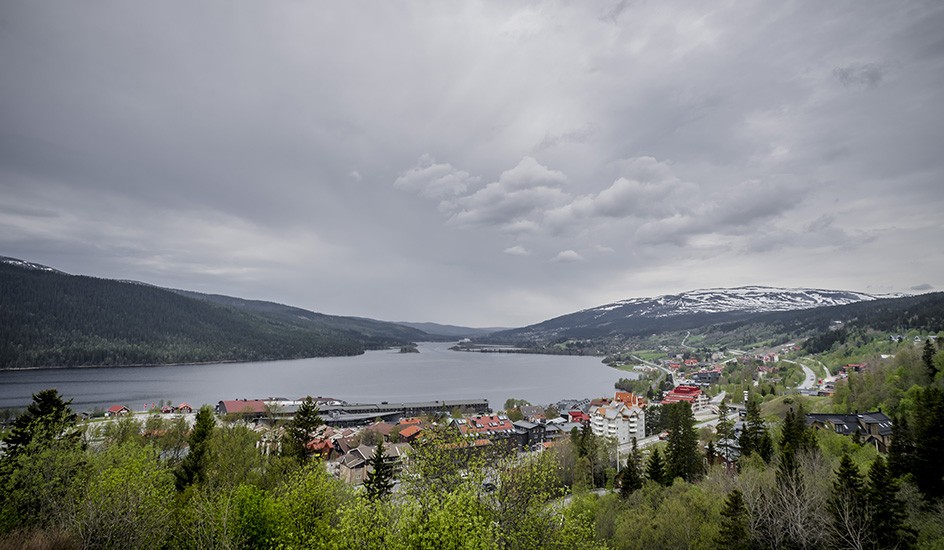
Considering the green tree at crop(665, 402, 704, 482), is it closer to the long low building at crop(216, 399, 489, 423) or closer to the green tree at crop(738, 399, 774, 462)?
the green tree at crop(738, 399, 774, 462)

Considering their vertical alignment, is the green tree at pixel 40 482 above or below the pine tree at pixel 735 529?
above

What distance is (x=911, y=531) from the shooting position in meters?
15.7

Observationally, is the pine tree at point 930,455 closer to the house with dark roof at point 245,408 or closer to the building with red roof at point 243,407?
the house with dark roof at point 245,408

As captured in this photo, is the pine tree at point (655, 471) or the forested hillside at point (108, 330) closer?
the pine tree at point (655, 471)

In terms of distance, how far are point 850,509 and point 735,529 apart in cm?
409

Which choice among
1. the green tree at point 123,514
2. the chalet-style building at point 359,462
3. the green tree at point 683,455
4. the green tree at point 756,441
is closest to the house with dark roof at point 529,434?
the chalet-style building at point 359,462

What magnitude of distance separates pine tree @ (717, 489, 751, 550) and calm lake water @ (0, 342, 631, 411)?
6418 centimetres

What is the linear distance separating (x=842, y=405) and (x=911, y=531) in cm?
3592

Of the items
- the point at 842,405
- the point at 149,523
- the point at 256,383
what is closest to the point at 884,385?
the point at 842,405

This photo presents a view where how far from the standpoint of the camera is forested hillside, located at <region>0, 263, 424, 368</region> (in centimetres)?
12794

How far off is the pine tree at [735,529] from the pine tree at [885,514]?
4.09 meters

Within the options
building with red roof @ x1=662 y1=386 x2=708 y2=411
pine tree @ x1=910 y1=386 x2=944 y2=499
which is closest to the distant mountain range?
building with red roof @ x1=662 y1=386 x2=708 y2=411

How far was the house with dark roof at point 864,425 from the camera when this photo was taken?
32.9 m

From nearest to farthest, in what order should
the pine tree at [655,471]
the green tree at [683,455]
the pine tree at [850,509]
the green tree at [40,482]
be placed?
the green tree at [40,482] < the pine tree at [850,509] < the pine tree at [655,471] < the green tree at [683,455]
